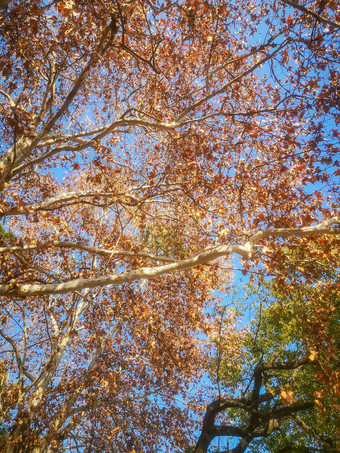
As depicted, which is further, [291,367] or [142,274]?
[291,367]

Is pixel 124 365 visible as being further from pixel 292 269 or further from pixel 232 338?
pixel 292 269

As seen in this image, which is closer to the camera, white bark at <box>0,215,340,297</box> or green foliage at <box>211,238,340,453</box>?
white bark at <box>0,215,340,297</box>

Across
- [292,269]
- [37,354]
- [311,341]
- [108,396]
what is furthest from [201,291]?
[37,354]

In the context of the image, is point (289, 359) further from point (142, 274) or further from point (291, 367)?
point (142, 274)

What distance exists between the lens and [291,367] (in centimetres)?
972

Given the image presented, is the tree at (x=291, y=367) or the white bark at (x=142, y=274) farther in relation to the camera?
the tree at (x=291, y=367)

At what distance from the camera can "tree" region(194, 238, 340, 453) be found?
6535 millimetres

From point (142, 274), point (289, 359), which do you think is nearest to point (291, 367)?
point (289, 359)

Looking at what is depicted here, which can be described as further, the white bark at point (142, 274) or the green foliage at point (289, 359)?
the green foliage at point (289, 359)

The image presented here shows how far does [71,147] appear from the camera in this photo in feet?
20.4

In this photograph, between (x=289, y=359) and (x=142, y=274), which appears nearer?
(x=142, y=274)

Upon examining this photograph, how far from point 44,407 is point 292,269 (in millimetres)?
7941

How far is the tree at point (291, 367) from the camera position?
21.4ft

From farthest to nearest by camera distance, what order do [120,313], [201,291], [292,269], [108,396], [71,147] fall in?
[108,396], [201,291], [120,313], [292,269], [71,147]
